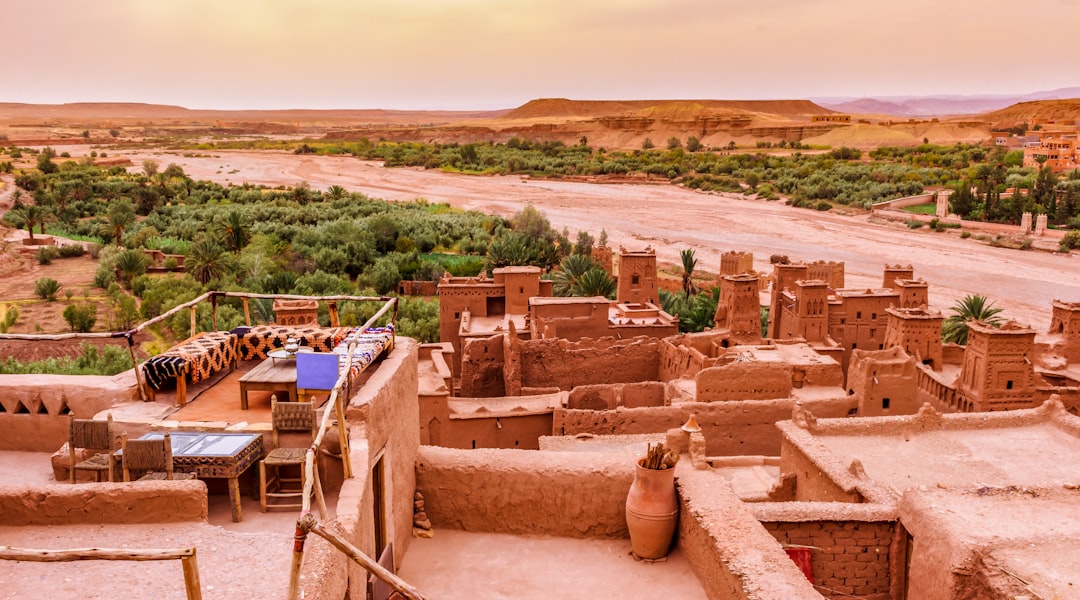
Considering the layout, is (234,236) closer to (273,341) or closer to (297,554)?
(273,341)

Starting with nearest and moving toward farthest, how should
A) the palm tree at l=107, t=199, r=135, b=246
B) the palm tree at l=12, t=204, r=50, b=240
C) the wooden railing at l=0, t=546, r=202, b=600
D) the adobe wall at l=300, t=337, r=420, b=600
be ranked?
the wooden railing at l=0, t=546, r=202, b=600 < the adobe wall at l=300, t=337, r=420, b=600 < the palm tree at l=12, t=204, r=50, b=240 < the palm tree at l=107, t=199, r=135, b=246

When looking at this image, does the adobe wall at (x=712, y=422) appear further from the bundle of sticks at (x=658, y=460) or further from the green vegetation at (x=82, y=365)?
the green vegetation at (x=82, y=365)

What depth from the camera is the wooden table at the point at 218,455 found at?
236 inches

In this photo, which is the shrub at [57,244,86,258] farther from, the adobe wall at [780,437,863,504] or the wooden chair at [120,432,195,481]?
the wooden chair at [120,432,195,481]

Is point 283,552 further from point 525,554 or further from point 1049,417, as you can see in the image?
point 1049,417

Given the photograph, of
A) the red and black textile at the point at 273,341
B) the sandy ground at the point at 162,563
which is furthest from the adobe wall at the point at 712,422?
the sandy ground at the point at 162,563

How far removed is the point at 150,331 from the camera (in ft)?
88.7

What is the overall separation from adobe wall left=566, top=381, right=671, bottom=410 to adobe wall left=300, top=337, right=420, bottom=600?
892cm

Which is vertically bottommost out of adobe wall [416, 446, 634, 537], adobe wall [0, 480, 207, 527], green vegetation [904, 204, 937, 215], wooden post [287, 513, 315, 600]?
green vegetation [904, 204, 937, 215]

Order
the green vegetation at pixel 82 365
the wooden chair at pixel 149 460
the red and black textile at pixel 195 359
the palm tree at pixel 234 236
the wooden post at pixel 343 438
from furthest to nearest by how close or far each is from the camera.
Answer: the palm tree at pixel 234 236 < the green vegetation at pixel 82 365 < the red and black textile at pixel 195 359 < the wooden chair at pixel 149 460 < the wooden post at pixel 343 438

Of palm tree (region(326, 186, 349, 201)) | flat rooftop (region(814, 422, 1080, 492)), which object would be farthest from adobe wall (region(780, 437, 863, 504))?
palm tree (region(326, 186, 349, 201))

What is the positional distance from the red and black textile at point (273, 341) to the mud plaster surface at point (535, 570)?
210cm

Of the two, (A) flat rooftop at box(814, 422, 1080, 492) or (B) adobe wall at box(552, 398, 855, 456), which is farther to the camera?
(B) adobe wall at box(552, 398, 855, 456)

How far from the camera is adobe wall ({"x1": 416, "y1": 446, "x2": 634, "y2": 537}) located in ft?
26.2
